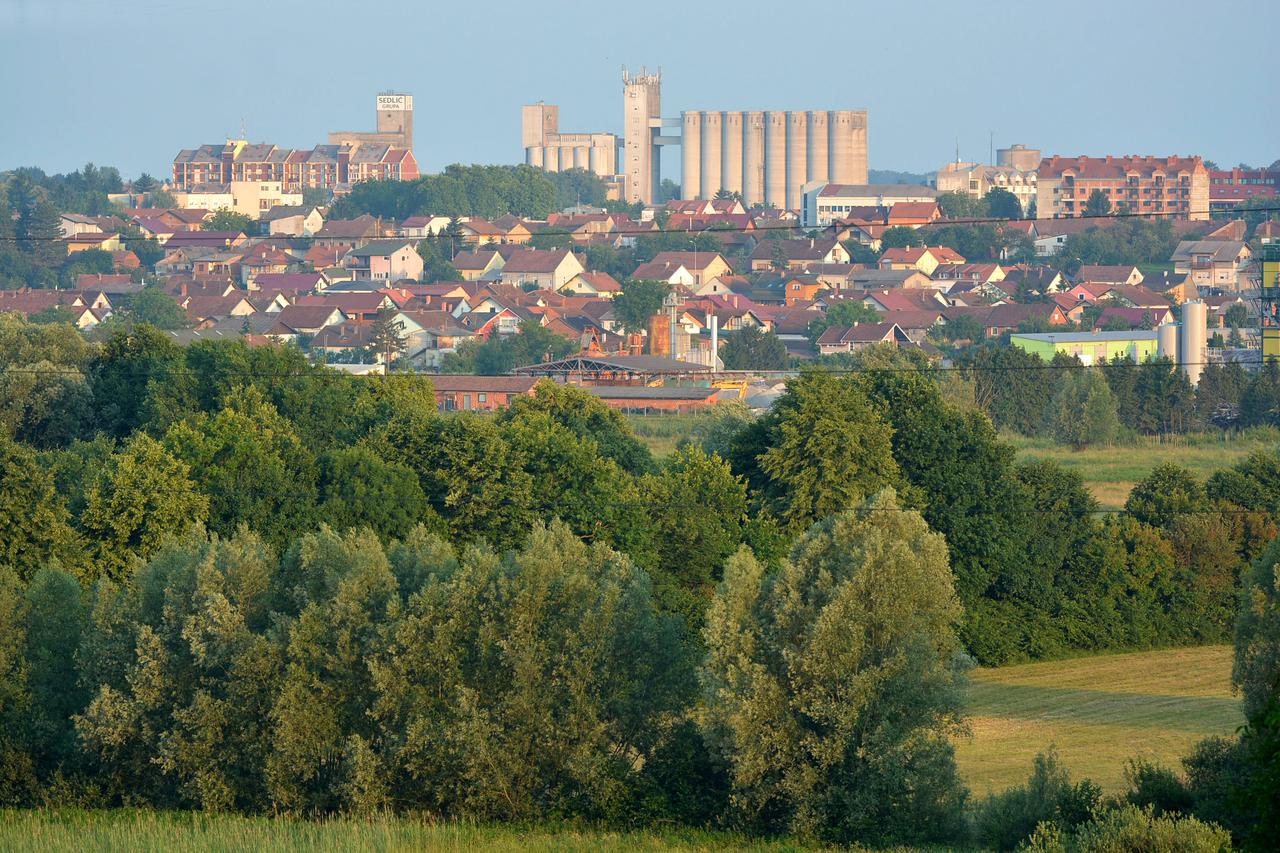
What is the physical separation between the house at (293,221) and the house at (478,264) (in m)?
11.4

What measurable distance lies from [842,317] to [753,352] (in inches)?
224

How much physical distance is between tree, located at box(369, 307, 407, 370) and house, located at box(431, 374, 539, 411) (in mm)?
10235

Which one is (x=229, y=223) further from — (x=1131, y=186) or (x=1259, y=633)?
(x=1259, y=633)

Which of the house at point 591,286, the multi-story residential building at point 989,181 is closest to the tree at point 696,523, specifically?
the house at point 591,286

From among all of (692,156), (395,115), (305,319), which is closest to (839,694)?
(305,319)

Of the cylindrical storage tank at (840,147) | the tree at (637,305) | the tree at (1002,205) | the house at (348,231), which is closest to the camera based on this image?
the tree at (637,305)

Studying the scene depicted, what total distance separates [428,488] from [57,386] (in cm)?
644

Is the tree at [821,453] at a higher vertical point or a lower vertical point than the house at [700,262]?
lower

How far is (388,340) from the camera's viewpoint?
42188mm

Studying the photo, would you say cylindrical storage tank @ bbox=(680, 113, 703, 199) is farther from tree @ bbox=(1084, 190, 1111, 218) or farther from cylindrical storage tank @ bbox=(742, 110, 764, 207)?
tree @ bbox=(1084, 190, 1111, 218)

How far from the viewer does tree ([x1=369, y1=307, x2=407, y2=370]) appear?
41.8 m

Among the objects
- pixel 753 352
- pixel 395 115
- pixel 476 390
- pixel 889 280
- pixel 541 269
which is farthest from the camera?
pixel 395 115

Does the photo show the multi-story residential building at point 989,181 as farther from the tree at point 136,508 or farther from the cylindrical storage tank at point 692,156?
the tree at point 136,508

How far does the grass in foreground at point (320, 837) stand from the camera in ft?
31.1
